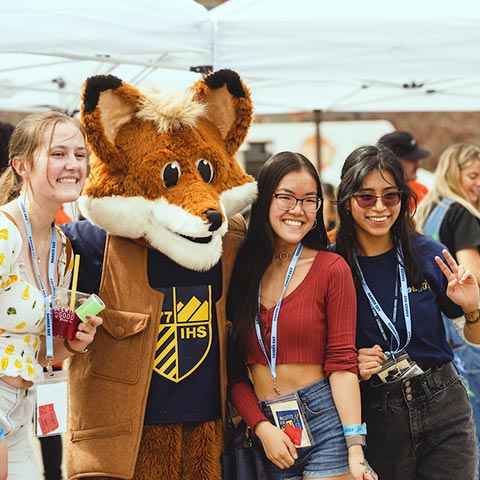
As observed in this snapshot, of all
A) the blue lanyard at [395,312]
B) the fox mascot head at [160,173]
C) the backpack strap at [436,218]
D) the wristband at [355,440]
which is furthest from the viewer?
the backpack strap at [436,218]

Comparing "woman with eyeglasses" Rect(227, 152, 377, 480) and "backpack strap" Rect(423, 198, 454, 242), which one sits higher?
"backpack strap" Rect(423, 198, 454, 242)

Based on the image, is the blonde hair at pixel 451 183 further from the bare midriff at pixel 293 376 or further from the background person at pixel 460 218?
the bare midriff at pixel 293 376

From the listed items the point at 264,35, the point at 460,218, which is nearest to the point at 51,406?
the point at 264,35

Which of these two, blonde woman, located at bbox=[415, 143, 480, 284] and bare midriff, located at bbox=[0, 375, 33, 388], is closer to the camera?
bare midriff, located at bbox=[0, 375, 33, 388]

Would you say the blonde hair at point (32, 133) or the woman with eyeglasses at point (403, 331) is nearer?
the blonde hair at point (32, 133)

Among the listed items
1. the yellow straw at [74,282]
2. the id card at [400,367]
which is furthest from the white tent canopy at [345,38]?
the id card at [400,367]

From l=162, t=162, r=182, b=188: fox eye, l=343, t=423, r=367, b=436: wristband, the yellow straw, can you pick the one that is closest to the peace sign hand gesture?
l=343, t=423, r=367, b=436: wristband

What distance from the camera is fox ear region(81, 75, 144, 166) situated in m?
2.73

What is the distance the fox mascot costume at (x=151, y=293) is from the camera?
2736 mm

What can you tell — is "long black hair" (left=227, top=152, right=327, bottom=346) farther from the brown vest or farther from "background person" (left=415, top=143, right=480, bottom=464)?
"background person" (left=415, top=143, right=480, bottom=464)

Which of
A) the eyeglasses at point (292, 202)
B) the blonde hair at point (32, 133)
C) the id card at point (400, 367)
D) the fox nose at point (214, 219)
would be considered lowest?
the id card at point (400, 367)

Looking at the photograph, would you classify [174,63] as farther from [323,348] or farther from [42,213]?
[323,348]

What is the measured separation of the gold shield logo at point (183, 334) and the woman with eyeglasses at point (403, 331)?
0.60 meters

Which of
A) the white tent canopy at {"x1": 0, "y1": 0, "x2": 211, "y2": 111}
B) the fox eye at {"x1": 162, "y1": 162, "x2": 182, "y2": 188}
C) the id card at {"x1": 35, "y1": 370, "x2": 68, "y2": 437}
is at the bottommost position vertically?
the id card at {"x1": 35, "y1": 370, "x2": 68, "y2": 437}
